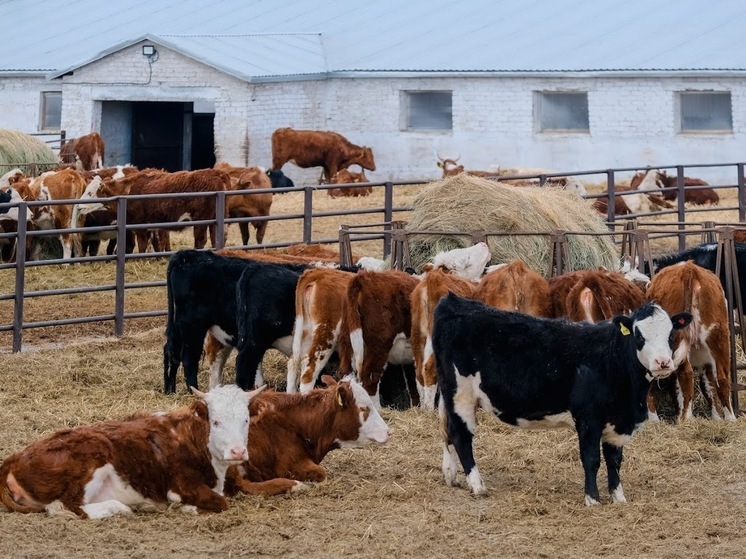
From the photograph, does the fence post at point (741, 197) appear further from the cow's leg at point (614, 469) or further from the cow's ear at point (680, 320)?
the cow's leg at point (614, 469)

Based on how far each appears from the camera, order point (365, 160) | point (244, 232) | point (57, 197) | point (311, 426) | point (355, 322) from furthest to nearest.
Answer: point (365, 160), point (244, 232), point (57, 197), point (355, 322), point (311, 426)

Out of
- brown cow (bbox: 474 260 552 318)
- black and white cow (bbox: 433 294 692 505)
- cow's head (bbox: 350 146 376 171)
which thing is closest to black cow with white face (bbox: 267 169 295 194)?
cow's head (bbox: 350 146 376 171)

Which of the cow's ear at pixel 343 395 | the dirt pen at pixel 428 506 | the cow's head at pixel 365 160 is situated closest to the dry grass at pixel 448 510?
the dirt pen at pixel 428 506

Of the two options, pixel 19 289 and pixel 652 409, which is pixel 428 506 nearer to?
pixel 652 409

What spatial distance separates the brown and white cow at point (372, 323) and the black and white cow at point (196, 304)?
991 millimetres

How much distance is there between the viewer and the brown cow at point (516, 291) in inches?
383

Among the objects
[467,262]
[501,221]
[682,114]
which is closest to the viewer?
[467,262]

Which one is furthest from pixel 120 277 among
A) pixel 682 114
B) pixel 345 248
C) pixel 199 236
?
pixel 682 114

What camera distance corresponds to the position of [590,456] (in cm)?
729

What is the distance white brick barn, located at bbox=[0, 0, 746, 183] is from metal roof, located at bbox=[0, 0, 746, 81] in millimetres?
61

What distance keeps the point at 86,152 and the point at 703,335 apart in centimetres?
1745

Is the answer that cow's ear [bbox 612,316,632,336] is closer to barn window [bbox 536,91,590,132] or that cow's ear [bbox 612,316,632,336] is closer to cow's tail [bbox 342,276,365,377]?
cow's tail [bbox 342,276,365,377]

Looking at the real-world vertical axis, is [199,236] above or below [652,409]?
above

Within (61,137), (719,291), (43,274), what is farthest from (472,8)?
(719,291)
